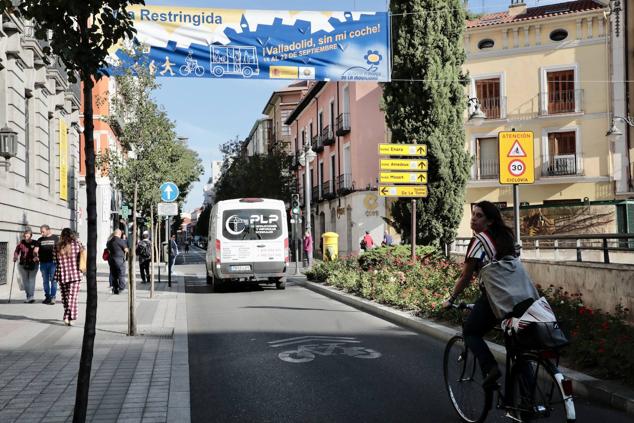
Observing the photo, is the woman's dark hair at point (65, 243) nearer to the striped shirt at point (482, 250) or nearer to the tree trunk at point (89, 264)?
the tree trunk at point (89, 264)

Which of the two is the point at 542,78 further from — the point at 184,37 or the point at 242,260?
the point at 184,37

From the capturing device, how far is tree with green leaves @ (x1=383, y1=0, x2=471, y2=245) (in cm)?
1927

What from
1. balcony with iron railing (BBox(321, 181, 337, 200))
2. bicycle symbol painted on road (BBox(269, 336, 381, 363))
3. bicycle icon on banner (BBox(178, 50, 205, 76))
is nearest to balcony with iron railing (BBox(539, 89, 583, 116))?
balcony with iron railing (BBox(321, 181, 337, 200))

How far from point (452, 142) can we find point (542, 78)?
15650 millimetres

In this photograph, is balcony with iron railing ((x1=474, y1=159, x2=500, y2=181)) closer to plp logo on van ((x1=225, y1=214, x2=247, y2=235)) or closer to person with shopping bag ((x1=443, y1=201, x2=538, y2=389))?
plp logo on van ((x1=225, y1=214, x2=247, y2=235))

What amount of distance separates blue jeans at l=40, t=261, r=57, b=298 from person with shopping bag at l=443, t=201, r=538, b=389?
11.6 m

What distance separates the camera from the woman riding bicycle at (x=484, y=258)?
15.9 feet

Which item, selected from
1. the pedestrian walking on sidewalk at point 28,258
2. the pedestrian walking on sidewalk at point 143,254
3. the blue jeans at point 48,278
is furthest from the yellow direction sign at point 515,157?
the pedestrian walking on sidewalk at point 143,254

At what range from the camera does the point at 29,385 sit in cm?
644

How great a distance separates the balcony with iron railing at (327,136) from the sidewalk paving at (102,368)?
31.6 m

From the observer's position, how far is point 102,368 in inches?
287

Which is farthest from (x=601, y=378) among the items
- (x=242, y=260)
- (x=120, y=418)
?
(x=242, y=260)

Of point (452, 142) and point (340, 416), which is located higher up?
point (452, 142)

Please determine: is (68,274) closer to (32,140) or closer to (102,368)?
(102,368)
